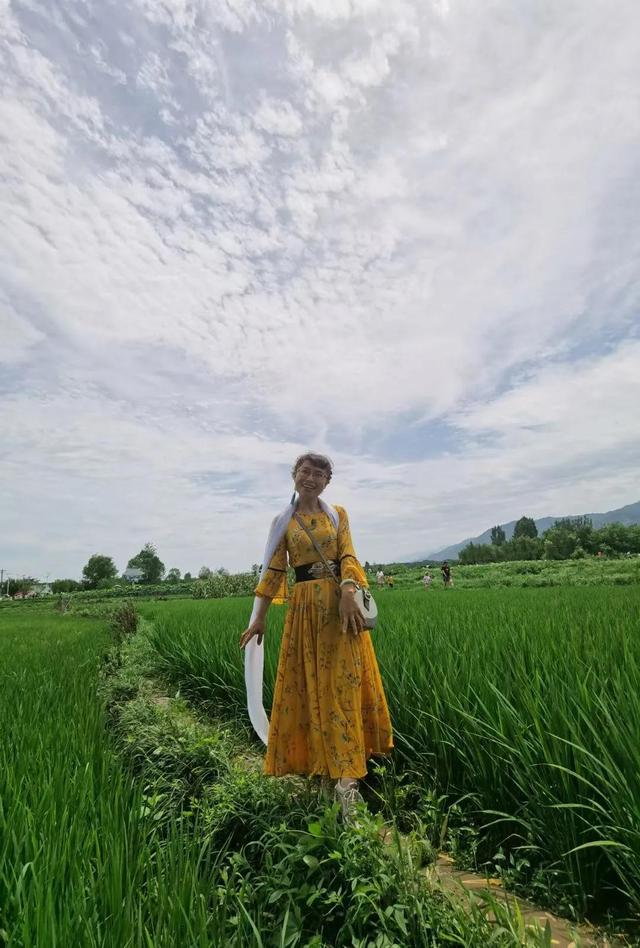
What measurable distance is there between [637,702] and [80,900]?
5.42 feet

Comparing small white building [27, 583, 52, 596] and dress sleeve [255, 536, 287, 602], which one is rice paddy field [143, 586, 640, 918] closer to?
dress sleeve [255, 536, 287, 602]

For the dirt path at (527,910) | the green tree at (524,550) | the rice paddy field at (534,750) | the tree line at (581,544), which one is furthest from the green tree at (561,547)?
the dirt path at (527,910)

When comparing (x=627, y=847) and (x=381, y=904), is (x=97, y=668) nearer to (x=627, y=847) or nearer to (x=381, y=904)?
(x=381, y=904)

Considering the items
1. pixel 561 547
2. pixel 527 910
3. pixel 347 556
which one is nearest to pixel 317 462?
pixel 347 556

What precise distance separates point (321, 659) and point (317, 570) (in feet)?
1.21

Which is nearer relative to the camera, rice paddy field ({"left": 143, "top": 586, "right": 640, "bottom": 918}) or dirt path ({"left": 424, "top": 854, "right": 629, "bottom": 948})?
dirt path ({"left": 424, "top": 854, "right": 629, "bottom": 948})

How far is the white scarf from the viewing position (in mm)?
2441

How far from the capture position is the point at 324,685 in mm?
2141

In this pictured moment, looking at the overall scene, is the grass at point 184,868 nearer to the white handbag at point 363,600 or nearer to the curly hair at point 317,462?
the white handbag at point 363,600

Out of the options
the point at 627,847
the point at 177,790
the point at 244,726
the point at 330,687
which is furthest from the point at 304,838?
the point at 244,726

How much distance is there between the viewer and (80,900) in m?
1.09

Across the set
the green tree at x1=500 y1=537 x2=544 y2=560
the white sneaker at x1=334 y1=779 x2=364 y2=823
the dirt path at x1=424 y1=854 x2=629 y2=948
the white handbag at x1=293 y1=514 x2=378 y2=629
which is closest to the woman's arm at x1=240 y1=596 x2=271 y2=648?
the white handbag at x1=293 y1=514 x2=378 y2=629

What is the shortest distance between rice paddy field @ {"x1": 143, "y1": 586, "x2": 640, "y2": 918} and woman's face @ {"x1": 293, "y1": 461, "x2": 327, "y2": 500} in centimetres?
105

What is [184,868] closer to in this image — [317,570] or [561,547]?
[317,570]
